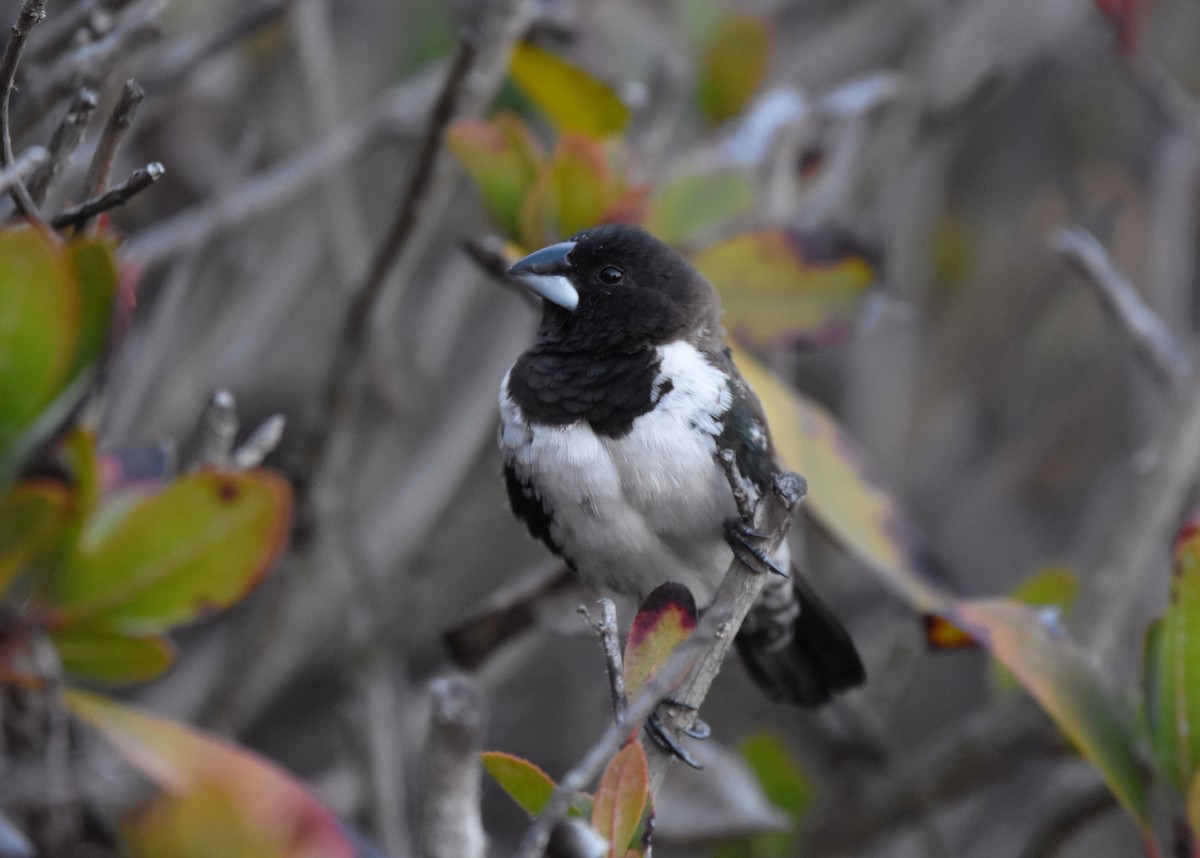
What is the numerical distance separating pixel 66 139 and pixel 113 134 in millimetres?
88

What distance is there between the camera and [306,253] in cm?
385

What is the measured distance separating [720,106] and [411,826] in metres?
2.11

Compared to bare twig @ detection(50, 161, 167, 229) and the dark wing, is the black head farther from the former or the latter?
bare twig @ detection(50, 161, 167, 229)

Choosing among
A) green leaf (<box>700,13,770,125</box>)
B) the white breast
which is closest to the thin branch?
the white breast

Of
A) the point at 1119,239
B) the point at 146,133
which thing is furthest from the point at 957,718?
the point at 146,133

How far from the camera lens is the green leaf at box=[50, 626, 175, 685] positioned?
2012 millimetres

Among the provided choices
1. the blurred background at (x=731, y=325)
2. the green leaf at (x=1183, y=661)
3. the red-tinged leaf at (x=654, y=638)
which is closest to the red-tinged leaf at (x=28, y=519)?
the blurred background at (x=731, y=325)

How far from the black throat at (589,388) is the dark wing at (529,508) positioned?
12 centimetres

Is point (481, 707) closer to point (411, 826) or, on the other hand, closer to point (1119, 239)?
point (411, 826)

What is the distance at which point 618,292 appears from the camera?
2.57m

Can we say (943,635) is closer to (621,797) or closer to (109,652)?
(621,797)

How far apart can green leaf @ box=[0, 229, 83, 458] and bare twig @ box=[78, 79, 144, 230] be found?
3.8 inches

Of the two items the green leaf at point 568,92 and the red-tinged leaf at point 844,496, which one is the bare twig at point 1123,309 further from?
the green leaf at point 568,92

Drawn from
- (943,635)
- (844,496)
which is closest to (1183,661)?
(943,635)
